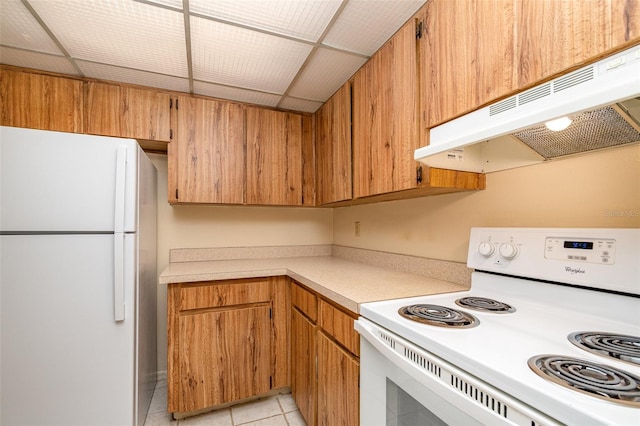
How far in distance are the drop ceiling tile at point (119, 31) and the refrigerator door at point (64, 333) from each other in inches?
40.9

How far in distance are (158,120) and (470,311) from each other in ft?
7.21

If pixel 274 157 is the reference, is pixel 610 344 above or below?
below

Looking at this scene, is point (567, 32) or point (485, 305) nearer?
point (567, 32)

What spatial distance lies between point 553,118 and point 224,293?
1.82m

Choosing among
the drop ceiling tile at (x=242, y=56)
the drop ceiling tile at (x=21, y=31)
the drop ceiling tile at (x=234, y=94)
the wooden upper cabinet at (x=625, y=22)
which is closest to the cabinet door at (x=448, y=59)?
the wooden upper cabinet at (x=625, y=22)

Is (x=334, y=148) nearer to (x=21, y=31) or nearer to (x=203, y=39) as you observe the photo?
(x=203, y=39)

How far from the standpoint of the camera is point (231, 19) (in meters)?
1.35

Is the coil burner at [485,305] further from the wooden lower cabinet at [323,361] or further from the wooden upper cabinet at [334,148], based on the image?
the wooden upper cabinet at [334,148]

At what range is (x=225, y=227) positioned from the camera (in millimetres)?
2453

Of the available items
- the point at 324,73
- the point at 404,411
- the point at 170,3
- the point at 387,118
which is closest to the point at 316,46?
the point at 324,73

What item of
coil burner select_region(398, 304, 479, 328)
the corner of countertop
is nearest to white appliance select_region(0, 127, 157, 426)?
coil burner select_region(398, 304, 479, 328)

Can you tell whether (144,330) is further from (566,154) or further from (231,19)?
(566,154)

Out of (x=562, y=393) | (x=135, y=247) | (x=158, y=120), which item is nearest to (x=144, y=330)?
(x=135, y=247)

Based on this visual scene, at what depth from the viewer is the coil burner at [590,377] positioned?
1.61 ft
